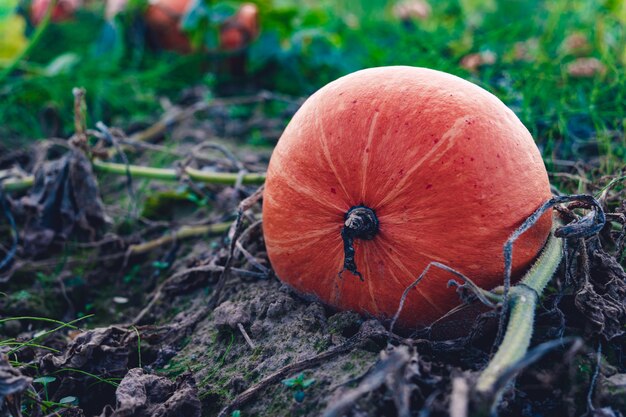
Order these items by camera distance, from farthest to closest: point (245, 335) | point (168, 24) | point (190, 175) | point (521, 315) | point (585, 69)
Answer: point (168, 24) → point (585, 69) → point (190, 175) → point (245, 335) → point (521, 315)

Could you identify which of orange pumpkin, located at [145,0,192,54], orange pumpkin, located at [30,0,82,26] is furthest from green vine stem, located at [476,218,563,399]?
orange pumpkin, located at [30,0,82,26]

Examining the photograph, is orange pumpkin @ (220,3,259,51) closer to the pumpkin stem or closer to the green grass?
the green grass

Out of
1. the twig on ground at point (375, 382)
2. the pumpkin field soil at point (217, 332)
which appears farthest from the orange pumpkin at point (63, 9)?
the twig on ground at point (375, 382)

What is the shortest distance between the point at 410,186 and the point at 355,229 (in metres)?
0.22

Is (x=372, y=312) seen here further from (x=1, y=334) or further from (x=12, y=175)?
(x=12, y=175)

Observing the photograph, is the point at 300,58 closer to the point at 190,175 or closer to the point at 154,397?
the point at 190,175

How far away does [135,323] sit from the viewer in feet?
7.98

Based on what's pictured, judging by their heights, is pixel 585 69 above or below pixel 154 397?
above

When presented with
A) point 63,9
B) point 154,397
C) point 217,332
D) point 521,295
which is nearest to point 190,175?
point 217,332

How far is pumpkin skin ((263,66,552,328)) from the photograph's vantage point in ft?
5.81

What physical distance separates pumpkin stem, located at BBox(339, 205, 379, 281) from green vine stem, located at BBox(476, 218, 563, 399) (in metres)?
0.46

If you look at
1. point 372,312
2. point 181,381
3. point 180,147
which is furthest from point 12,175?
point 372,312

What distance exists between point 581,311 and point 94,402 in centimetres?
163

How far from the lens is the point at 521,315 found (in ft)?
5.19
